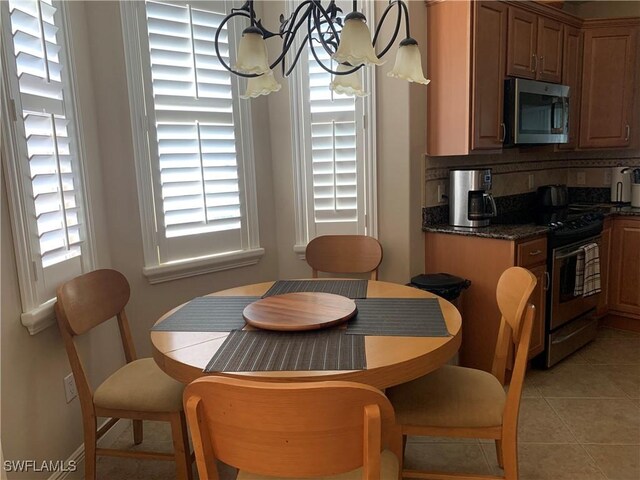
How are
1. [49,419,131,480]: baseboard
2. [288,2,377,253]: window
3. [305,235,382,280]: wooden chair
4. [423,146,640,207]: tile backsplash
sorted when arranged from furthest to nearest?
[423,146,640,207]: tile backsplash, [288,2,377,253]: window, [305,235,382,280]: wooden chair, [49,419,131,480]: baseboard

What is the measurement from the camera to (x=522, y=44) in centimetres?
302

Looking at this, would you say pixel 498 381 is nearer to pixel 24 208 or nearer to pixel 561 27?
pixel 24 208

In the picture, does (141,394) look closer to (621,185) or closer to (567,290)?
(567,290)

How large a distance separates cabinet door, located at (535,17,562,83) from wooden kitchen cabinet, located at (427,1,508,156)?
0.44 metres

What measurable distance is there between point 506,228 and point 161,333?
211cm

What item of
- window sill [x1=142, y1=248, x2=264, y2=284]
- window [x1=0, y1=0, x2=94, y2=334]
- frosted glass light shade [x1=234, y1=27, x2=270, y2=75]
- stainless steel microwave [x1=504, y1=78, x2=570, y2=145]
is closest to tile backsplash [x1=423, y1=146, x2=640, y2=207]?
stainless steel microwave [x1=504, y1=78, x2=570, y2=145]

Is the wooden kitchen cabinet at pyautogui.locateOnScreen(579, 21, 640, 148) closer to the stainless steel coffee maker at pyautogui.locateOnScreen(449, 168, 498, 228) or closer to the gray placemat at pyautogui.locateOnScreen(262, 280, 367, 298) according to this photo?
the stainless steel coffee maker at pyautogui.locateOnScreen(449, 168, 498, 228)

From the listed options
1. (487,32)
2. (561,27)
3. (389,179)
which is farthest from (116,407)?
(561,27)

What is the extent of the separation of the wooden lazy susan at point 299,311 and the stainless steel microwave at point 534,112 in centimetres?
179

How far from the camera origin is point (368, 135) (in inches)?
114

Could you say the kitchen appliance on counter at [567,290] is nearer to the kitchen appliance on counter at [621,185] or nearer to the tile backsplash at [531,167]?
the tile backsplash at [531,167]

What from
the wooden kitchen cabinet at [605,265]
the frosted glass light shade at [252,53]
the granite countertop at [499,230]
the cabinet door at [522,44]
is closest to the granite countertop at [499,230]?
the granite countertop at [499,230]

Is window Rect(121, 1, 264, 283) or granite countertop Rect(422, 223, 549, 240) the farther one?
granite countertop Rect(422, 223, 549, 240)

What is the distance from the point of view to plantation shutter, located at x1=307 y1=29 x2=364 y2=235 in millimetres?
2920
